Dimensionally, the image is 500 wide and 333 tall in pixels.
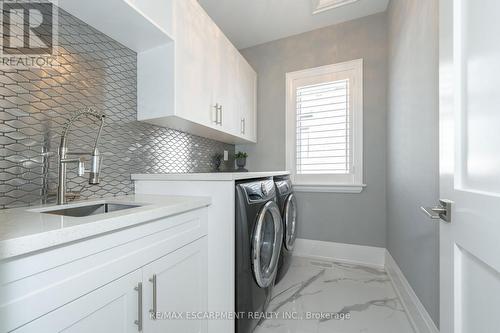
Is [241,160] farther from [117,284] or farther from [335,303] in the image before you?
[117,284]

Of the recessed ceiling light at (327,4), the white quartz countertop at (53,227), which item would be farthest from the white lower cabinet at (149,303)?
the recessed ceiling light at (327,4)

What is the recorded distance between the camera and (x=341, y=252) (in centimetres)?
238

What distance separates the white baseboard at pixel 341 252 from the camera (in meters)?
2.25

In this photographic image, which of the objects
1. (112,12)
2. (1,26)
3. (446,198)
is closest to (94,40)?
(112,12)

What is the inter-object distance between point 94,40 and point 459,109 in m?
1.74

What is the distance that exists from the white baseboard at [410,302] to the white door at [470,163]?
0.63 meters

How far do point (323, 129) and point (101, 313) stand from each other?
238 centimetres

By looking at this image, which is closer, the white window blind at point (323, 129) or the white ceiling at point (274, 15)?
the white ceiling at point (274, 15)

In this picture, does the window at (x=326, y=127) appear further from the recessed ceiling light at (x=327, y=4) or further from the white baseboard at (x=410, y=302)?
the white baseboard at (x=410, y=302)

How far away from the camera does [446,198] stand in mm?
735

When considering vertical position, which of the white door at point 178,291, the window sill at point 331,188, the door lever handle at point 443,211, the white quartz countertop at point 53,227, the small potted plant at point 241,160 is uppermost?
the small potted plant at point 241,160

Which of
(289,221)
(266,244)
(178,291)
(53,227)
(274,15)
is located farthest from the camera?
(274,15)

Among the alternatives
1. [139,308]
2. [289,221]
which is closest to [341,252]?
[289,221]

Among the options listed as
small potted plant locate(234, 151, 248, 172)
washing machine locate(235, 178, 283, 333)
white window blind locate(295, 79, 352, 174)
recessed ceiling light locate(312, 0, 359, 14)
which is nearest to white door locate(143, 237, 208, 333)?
washing machine locate(235, 178, 283, 333)
